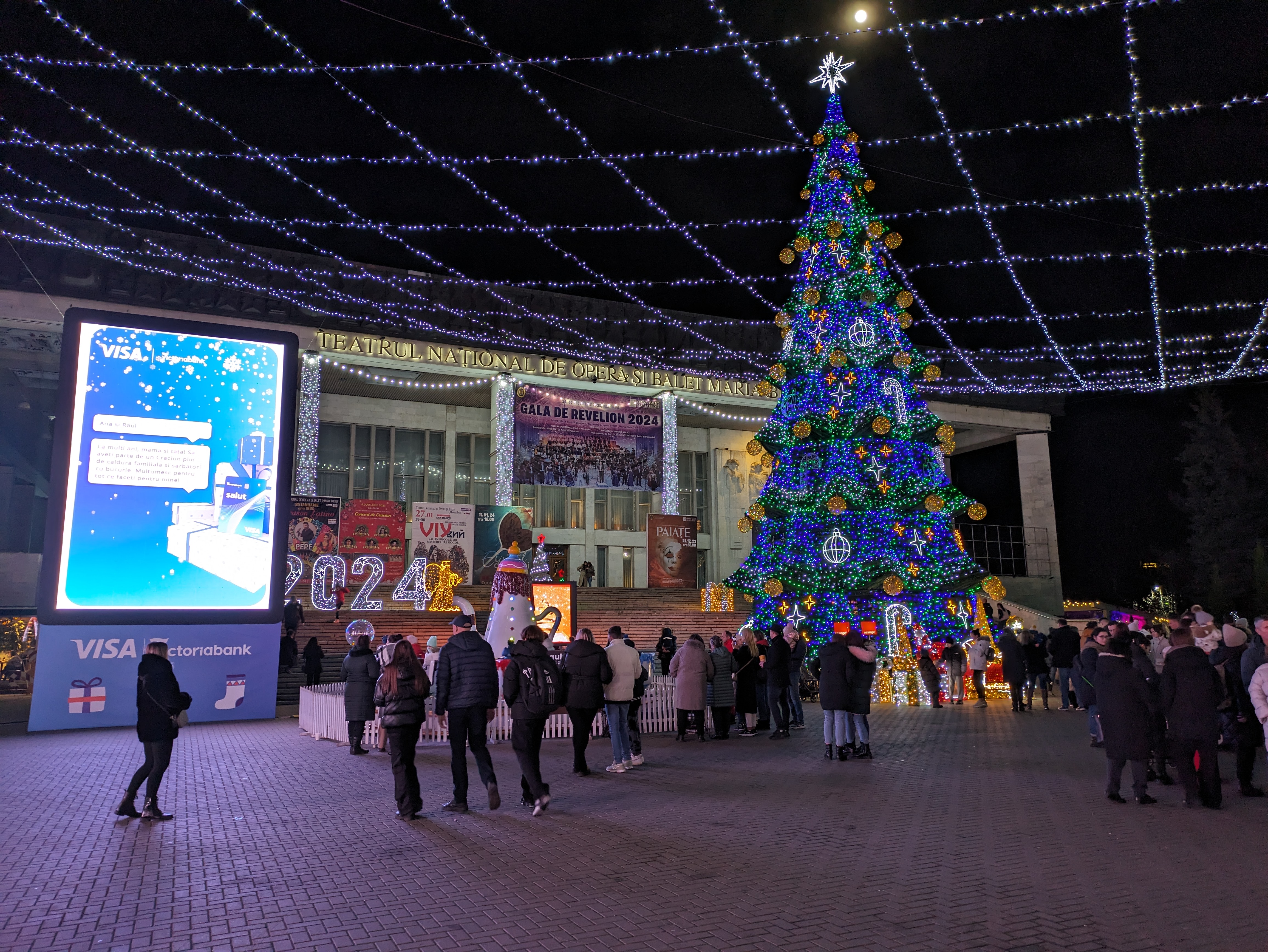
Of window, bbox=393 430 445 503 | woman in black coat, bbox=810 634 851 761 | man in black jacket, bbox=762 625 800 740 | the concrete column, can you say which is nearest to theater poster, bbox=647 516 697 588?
window, bbox=393 430 445 503

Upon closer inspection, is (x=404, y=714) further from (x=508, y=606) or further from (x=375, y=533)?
(x=375, y=533)

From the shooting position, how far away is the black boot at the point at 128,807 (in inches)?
267

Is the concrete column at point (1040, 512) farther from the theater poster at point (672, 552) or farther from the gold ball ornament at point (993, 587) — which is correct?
the gold ball ornament at point (993, 587)

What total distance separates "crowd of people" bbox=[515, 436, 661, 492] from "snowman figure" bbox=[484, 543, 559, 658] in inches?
570

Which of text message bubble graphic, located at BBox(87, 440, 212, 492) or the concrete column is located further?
the concrete column

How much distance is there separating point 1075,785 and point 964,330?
801 inches

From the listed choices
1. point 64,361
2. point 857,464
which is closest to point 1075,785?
point 857,464

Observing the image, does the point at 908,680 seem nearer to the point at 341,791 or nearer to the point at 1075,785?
the point at 1075,785

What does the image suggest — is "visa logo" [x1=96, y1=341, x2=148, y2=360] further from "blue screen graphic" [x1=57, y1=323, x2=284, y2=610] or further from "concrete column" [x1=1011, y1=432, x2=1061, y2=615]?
"concrete column" [x1=1011, y1=432, x2=1061, y2=615]

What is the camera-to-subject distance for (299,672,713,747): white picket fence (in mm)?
11484

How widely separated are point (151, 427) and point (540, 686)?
20.1 ft

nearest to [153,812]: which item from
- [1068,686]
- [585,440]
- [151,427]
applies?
[151,427]

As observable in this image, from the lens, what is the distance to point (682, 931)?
4.16m

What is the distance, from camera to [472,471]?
3203 centimetres
